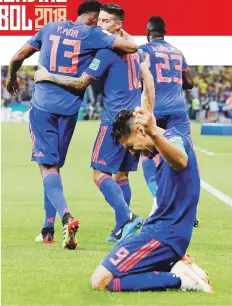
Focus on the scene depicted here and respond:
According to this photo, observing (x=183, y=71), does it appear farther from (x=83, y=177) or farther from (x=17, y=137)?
(x=17, y=137)

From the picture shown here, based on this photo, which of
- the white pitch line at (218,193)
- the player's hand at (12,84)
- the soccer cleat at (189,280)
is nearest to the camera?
the soccer cleat at (189,280)

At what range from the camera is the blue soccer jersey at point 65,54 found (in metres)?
10.7

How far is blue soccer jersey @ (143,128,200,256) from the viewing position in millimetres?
7742

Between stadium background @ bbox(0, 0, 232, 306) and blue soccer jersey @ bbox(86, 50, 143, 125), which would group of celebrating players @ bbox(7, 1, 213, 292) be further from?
stadium background @ bbox(0, 0, 232, 306)

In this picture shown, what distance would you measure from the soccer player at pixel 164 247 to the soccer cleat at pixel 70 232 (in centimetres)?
182

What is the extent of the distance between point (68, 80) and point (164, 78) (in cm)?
234

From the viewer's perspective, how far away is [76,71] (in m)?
10.8

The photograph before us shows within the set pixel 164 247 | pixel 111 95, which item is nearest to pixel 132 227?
pixel 111 95

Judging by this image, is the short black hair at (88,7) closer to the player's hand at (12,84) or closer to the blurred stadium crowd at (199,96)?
the player's hand at (12,84)

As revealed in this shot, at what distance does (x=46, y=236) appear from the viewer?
10828 millimetres

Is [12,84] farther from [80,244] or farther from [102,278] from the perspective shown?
[102,278]

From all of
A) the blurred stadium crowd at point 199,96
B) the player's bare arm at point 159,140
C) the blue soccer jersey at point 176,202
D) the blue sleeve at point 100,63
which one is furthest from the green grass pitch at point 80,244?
the blurred stadium crowd at point 199,96

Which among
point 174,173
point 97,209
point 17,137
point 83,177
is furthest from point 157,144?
point 17,137

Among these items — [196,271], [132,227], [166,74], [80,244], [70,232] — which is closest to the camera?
[196,271]
